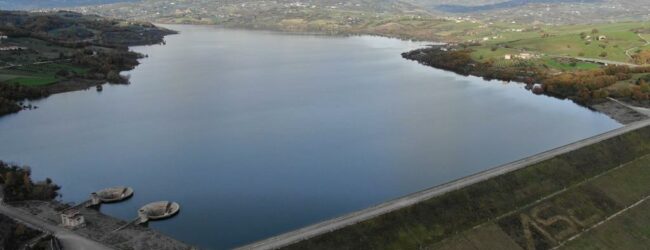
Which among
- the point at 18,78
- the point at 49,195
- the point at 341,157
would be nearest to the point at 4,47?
the point at 18,78

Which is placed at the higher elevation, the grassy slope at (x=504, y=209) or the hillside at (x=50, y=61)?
the hillside at (x=50, y=61)

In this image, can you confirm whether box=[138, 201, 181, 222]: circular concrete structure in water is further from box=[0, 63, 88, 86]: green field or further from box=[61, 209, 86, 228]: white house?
box=[0, 63, 88, 86]: green field

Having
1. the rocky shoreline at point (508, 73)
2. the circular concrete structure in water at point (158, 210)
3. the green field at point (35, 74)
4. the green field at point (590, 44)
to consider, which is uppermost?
the green field at point (35, 74)

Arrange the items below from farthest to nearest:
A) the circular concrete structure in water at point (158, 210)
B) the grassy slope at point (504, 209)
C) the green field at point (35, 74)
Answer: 1. the green field at point (35, 74)
2. the circular concrete structure in water at point (158, 210)
3. the grassy slope at point (504, 209)

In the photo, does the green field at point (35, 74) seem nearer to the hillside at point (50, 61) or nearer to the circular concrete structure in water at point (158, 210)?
the hillside at point (50, 61)

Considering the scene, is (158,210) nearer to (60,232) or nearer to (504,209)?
(60,232)

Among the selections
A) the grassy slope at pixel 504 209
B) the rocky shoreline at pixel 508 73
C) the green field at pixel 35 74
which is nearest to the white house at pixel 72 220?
the grassy slope at pixel 504 209

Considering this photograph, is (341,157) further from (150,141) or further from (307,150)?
(150,141)

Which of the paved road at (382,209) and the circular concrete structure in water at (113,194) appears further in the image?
the circular concrete structure in water at (113,194)
